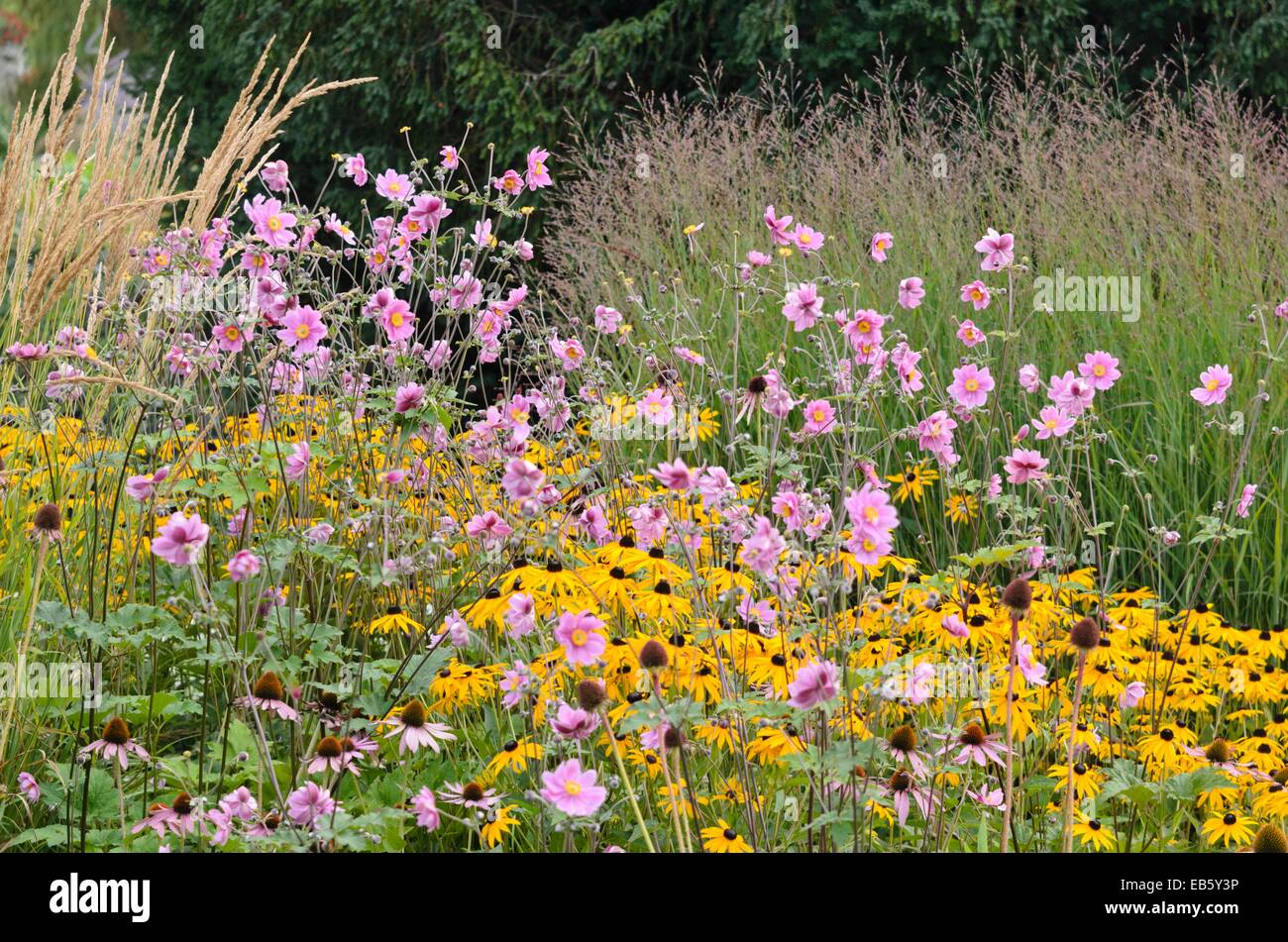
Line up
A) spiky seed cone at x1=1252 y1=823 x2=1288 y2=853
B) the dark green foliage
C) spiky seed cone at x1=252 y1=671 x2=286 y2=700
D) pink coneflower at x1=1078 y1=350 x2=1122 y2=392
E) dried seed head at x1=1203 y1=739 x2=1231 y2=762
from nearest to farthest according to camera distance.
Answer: spiky seed cone at x1=1252 y1=823 x2=1288 y2=853
spiky seed cone at x1=252 y1=671 x2=286 y2=700
dried seed head at x1=1203 y1=739 x2=1231 y2=762
pink coneflower at x1=1078 y1=350 x2=1122 y2=392
the dark green foliage

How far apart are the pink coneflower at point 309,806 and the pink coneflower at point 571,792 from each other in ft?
1.18

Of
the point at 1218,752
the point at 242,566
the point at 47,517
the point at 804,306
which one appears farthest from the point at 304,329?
the point at 1218,752

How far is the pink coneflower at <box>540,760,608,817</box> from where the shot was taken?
1.48 meters

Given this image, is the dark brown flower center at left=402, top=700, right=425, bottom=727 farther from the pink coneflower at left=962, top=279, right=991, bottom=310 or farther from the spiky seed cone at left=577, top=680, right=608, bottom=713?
the pink coneflower at left=962, top=279, right=991, bottom=310

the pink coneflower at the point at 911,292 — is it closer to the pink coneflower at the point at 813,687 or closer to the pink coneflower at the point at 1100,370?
the pink coneflower at the point at 1100,370

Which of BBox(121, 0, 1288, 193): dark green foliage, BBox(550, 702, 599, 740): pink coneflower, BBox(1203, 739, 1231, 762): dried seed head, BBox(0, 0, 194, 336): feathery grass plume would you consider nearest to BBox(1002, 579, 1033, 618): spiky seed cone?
BBox(550, 702, 599, 740): pink coneflower

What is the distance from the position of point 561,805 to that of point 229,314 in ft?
4.60

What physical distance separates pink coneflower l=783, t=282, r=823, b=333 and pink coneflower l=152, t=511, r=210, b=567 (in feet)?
3.52

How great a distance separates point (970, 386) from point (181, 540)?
147 cm

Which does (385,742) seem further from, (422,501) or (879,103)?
(879,103)

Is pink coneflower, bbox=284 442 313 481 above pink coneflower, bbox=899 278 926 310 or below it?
below

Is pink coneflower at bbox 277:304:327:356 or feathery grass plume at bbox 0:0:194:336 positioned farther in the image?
feathery grass plume at bbox 0:0:194:336

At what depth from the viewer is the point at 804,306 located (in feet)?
7.72
